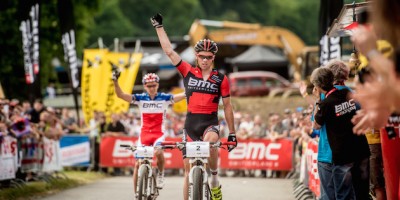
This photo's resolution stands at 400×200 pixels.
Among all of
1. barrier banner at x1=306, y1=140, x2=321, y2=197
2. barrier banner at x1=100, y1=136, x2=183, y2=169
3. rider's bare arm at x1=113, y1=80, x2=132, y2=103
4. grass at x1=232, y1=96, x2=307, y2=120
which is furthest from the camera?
grass at x1=232, y1=96, x2=307, y2=120

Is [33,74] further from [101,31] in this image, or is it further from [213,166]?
[101,31]

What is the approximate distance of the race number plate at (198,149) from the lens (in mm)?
10906

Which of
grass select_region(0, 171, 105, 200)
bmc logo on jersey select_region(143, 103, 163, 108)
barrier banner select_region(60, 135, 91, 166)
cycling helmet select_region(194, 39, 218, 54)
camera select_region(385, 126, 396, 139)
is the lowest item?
grass select_region(0, 171, 105, 200)

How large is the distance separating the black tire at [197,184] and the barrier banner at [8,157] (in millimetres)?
6760

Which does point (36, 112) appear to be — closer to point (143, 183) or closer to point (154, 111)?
point (154, 111)

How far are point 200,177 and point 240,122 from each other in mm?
17465

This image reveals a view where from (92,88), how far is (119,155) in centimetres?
203

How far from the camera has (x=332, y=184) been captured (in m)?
9.47

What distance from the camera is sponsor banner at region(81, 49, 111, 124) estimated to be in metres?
26.5

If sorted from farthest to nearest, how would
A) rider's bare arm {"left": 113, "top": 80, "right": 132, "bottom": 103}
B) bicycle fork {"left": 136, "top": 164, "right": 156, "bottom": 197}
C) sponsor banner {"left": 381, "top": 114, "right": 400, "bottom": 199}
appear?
rider's bare arm {"left": 113, "top": 80, "right": 132, "bottom": 103}, bicycle fork {"left": 136, "top": 164, "right": 156, "bottom": 197}, sponsor banner {"left": 381, "top": 114, "right": 400, "bottom": 199}

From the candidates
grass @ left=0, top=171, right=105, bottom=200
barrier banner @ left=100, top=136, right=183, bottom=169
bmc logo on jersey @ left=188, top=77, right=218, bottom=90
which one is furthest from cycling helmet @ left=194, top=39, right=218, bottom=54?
barrier banner @ left=100, top=136, right=183, bottom=169

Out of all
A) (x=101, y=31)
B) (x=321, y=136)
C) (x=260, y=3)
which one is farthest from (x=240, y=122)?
(x=260, y=3)

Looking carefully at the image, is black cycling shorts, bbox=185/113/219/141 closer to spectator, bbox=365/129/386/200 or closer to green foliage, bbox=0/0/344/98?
spectator, bbox=365/129/386/200

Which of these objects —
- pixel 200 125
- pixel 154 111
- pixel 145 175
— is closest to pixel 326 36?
pixel 154 111
